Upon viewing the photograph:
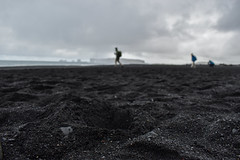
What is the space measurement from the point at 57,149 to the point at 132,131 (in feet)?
2.79

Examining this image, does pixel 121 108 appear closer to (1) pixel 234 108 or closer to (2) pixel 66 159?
(2) pixel 66 159

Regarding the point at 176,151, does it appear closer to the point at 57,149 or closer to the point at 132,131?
the point at 132,131

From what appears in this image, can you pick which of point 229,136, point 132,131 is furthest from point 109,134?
point 229,136

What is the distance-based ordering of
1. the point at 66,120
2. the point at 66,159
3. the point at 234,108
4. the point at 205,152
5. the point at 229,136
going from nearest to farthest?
the point at 66,159
the point at 205,152
the point at 229,136
the point at 66,120
the point at 234,108

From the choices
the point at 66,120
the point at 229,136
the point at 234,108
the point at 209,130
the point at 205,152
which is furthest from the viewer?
the point at 234,108

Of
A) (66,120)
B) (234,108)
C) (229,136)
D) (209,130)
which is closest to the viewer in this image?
(229,136)

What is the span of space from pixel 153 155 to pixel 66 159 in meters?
0.76

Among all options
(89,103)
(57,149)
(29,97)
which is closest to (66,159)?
(57,149)

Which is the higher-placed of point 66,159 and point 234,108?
point 234,108

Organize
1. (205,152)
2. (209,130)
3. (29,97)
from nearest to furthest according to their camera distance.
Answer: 1. (205,152)
2. (209,130)
3. (29,97)

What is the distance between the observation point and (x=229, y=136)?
188 cm

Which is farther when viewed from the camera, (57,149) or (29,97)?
(29,97)

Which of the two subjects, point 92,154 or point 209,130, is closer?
point 92,154

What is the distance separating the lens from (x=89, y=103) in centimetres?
292
